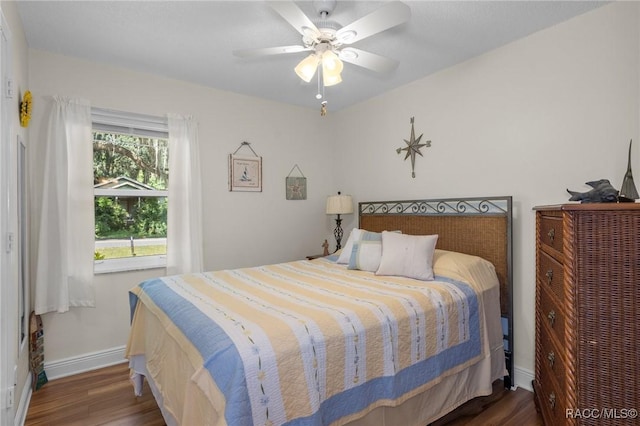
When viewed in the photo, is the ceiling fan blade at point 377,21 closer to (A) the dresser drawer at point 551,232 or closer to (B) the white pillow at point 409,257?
(A) the dresser drawer at point 551,232

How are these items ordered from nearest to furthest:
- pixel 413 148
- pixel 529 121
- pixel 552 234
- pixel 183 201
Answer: pixel 552 234, pixel 529 121, pixel 183 201, pixel 413 148

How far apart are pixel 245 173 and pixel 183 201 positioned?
0.80 meters

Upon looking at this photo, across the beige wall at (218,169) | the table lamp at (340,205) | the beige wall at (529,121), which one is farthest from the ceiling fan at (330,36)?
the table lamp at (340,205)

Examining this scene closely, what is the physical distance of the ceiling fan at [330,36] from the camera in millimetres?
1663

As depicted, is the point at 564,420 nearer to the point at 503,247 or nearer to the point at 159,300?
the point at 503,247

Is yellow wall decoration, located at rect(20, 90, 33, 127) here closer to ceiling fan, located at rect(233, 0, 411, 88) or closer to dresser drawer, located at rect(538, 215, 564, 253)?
ceiling fan, located at rect(233, 0, 411, 88)

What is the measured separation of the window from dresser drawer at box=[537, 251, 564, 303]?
3.23 metres

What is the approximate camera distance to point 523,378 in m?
2.47

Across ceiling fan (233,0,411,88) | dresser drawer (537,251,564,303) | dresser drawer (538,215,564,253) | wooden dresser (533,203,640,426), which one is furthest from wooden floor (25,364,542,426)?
ceiling fan (233,0,411,88)

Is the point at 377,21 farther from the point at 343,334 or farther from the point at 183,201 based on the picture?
the point at 183,201

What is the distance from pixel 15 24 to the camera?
2039 mm

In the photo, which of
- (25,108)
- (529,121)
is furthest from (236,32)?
(529,121)

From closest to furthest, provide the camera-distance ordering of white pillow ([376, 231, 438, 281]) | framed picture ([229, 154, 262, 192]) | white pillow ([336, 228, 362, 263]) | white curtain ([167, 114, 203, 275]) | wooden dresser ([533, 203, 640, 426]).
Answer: wooden dresser ([533, 203, 640, 426]) → white pillow ([376, 231, 438, 281]) → white pillow ([336, 228, 362, 263]) → white curtain ([167, 114, 203, 275]) → framed picture ([229, 154, 262, 192])

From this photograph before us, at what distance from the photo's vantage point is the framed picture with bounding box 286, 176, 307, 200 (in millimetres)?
4066
